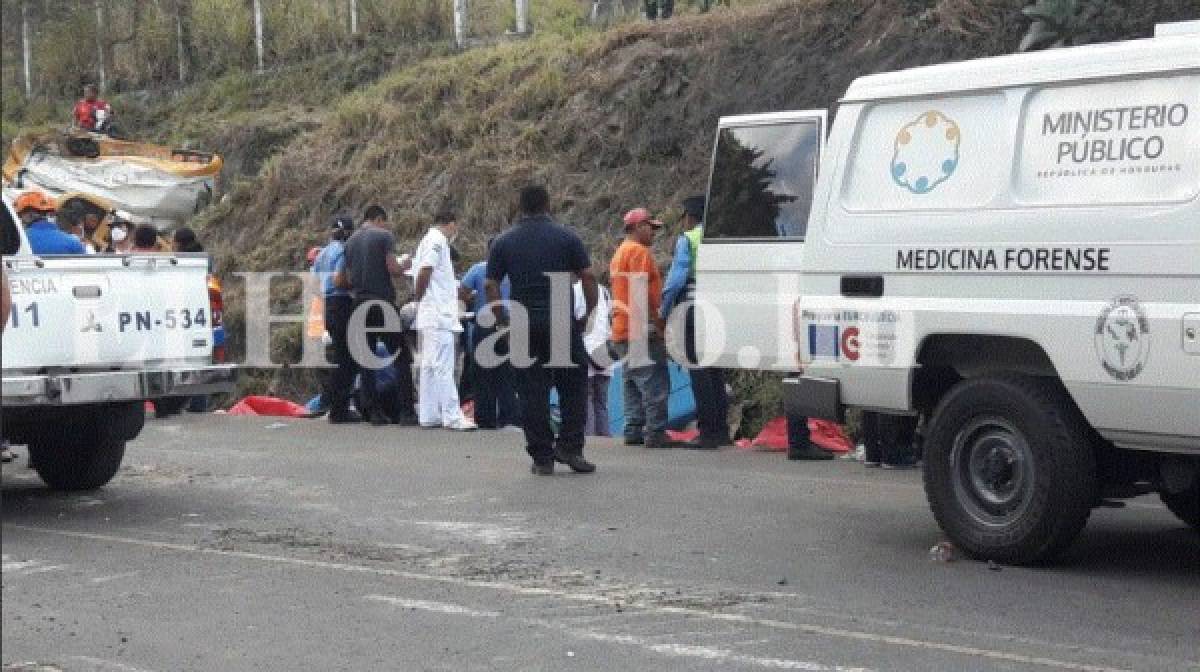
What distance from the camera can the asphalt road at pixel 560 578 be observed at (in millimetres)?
7188

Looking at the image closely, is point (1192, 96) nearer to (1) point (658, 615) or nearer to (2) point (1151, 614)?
(2) point (1151, 614)

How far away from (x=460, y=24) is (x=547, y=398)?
48.1ft

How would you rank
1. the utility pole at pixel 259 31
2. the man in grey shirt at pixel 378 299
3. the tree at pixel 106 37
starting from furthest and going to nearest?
the tree at pixel 106 37 < the utility pole at pixel 259 31 < the man in grey shirt at pixel 378 299

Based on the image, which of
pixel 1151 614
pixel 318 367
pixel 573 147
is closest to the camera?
Result: pixel 1151 614

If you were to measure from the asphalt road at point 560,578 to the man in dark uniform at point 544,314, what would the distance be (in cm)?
32

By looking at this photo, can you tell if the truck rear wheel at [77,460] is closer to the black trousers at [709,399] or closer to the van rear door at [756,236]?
the van rear door at [756,236]

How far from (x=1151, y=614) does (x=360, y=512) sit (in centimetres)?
514

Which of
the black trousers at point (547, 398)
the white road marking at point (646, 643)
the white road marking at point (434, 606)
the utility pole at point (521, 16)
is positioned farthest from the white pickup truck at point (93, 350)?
the utility pole at point (521, 16)

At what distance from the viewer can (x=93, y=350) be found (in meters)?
10.8

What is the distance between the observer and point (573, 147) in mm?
20938

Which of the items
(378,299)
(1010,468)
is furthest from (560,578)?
(378,299)

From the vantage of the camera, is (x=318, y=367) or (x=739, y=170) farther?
(x=318, y=367)

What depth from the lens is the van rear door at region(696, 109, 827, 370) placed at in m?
12.6

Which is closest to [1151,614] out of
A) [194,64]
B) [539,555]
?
[539,555]
